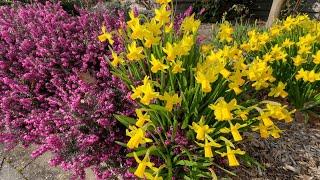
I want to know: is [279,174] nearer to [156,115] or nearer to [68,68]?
[156,115]

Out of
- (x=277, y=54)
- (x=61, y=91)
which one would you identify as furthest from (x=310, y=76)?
(x=61, y=91)

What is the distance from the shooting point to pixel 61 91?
9.78ft

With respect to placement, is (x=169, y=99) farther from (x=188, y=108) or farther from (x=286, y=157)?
(x=286, y=157)

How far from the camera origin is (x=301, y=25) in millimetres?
3834

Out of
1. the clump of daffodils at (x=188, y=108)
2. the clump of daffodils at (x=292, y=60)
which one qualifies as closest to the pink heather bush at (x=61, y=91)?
the clump of daffodils at (x=188, y=108)

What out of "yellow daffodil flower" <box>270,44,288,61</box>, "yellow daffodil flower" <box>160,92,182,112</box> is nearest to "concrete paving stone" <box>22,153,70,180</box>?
"yellow daffodil flower" <box>160,92,182,112</box>

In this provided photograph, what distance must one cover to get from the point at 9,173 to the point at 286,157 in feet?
6.81

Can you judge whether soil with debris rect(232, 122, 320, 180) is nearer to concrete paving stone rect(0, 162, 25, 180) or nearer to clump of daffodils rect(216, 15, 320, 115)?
clump of daffodils rect(216, 15, 320, 115)

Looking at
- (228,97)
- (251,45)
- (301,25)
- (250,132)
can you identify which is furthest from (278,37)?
(228,97)

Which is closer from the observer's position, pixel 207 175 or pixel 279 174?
pixel 207 175

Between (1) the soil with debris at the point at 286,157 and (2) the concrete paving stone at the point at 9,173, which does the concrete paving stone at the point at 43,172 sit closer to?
(2) the concrete paving stone at the point at 9,173

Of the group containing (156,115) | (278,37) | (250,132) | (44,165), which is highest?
(278,37)

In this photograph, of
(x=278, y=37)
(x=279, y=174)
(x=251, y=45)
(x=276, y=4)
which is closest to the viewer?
(x=279, y=174)

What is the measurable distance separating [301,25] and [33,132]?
A: 9.28 ft
